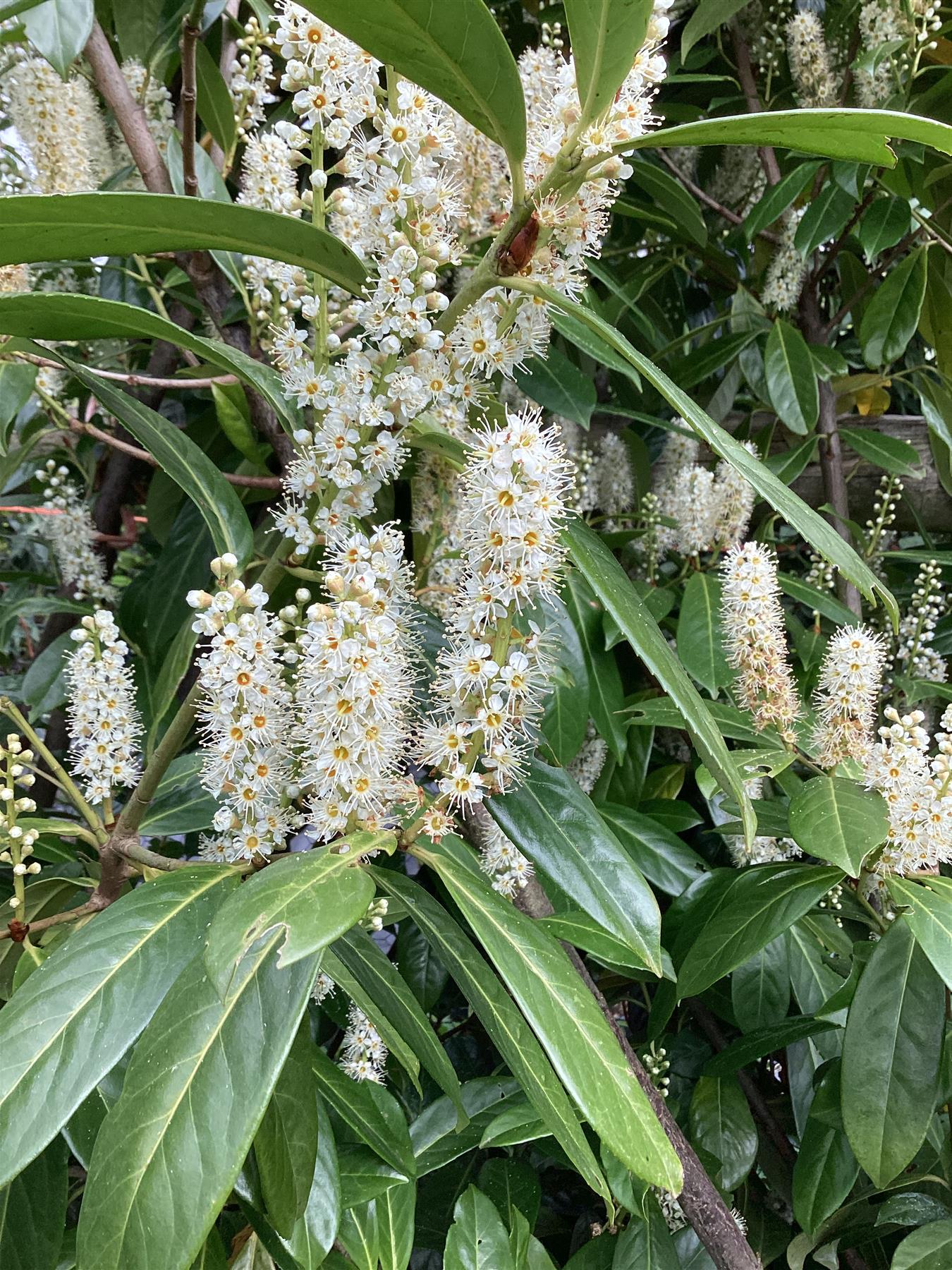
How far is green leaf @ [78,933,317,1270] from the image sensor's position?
1.33 ft

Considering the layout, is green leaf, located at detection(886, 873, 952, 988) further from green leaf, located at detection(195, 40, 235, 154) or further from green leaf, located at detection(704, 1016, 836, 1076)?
green leaf, located at detection(195, 40, 235, 154)

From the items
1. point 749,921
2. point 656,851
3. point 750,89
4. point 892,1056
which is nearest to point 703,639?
point 656,851

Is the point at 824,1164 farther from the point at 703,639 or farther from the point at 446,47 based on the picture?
the point at 446,47

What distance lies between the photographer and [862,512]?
1.58 meters

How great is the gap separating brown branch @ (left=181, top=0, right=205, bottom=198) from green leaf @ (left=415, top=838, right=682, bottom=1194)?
707 millimetres

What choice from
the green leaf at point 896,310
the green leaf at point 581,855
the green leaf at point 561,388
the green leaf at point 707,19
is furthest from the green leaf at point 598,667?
the green leaf at point 707,19

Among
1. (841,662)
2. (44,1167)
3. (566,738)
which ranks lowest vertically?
(44,1167)

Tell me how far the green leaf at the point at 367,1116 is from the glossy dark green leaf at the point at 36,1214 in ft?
0.66

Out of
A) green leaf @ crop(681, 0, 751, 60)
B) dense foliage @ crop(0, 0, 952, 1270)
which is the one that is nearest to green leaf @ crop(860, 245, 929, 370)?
A: dense foliage @ crop(0, 0, 952, 1270)

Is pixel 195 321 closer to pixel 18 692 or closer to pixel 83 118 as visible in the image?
pixel 83 118

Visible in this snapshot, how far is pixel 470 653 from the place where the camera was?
552 millimetres

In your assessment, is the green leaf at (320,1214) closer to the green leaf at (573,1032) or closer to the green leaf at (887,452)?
the green leaf at (573,1032)

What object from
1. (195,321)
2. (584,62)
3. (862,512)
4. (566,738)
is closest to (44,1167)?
(566,738)

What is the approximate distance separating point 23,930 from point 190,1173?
1.13 feet
